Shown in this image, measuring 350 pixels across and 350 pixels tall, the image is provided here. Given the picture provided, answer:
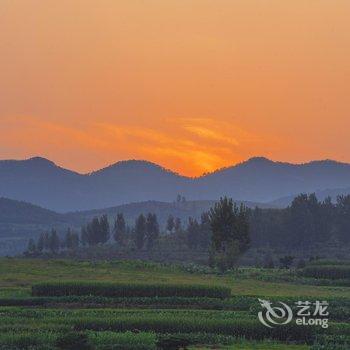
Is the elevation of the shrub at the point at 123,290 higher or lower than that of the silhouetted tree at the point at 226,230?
lower

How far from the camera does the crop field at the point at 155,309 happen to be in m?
33.0

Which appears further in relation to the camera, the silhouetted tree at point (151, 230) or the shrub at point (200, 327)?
the silhouetted tree at point (151, 230)

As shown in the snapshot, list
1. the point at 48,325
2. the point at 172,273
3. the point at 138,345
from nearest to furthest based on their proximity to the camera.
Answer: the point at 138,345 → the point at 48,325 → the point at 172,273

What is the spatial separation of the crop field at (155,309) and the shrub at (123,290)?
8 cm

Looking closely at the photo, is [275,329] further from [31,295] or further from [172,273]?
[172,273]

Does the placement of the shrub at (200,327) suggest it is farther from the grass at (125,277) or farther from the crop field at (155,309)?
the grass at (125,277)

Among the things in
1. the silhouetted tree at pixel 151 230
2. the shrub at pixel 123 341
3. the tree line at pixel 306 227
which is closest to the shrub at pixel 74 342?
the shrub at pixel 123 341

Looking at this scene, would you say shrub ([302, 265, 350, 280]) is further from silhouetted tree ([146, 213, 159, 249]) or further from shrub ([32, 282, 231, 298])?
silhouetted tree ([146, 213, 159, 249])

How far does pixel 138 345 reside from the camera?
31.3 m

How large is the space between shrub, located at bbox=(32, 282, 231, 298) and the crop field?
0.08m

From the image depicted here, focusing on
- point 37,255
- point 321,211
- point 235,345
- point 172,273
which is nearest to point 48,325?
point 235,345

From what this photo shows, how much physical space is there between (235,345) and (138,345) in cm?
579

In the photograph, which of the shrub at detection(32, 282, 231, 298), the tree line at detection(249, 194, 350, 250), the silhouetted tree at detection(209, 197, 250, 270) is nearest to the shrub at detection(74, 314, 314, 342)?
the shrub at detection(32, 282, 231, 298)

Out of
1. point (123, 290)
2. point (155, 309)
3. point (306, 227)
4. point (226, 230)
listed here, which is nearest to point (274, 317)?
point (155, 309)
